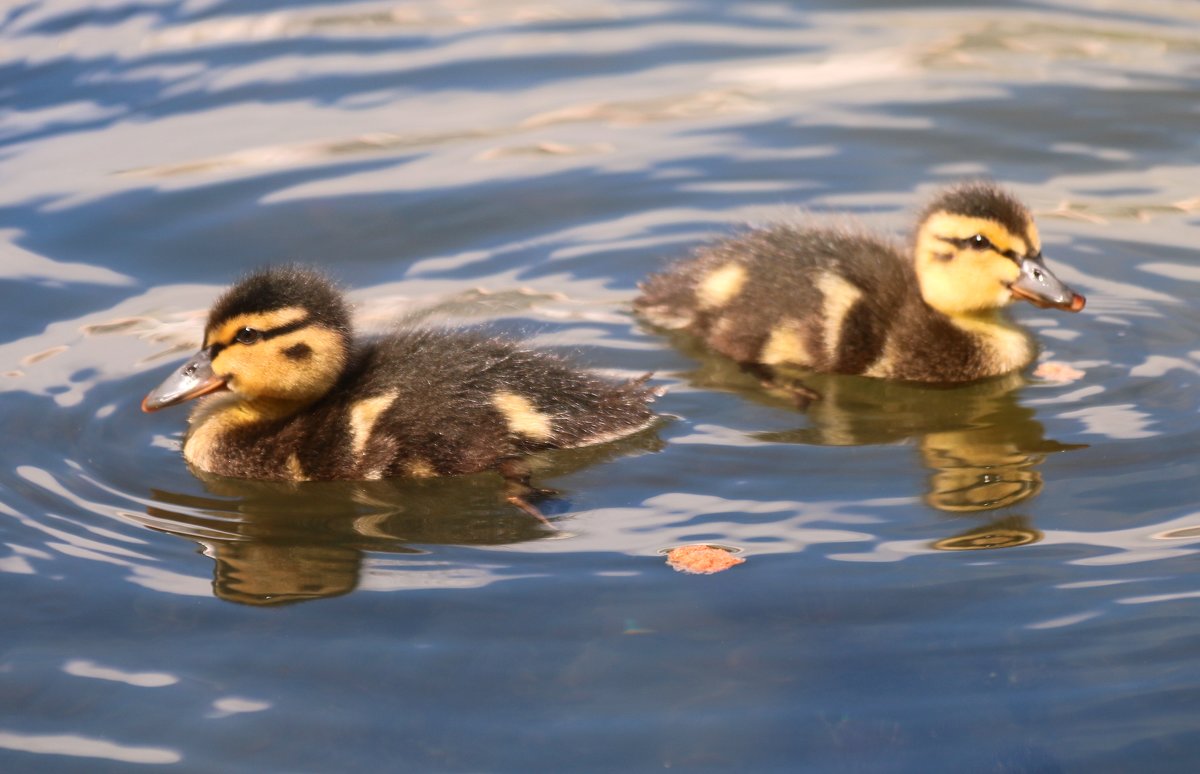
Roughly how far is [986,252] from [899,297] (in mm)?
325

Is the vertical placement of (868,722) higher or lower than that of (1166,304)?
lower

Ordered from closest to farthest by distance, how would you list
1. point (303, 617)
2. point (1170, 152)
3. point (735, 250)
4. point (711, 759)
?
point (711, 759), point (303, 617), point (735, 250), point (1170, 152)

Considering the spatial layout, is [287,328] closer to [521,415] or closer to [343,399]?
[343,399]

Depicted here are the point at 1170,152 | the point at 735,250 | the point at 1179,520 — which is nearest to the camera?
the point at 1179,520

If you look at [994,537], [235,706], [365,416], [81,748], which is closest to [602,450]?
[365,416]

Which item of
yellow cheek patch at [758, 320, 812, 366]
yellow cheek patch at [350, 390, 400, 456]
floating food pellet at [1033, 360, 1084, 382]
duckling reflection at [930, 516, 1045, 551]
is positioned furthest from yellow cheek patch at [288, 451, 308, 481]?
floating food pellet at [1033, 360, 1084, 382]

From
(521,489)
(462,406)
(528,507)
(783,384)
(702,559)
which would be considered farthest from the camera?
(783,384)

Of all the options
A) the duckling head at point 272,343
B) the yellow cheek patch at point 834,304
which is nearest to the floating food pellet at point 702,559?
the duckling head at point 272,343

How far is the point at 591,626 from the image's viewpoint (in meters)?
4.14

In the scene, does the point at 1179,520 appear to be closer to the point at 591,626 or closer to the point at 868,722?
the point at 868,722

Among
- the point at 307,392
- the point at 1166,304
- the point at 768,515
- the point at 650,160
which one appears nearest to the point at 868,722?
the point at 768,515

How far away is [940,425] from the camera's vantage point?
216 inches

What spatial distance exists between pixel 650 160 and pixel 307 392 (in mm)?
3276

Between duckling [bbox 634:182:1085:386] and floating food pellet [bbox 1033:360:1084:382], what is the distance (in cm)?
6
